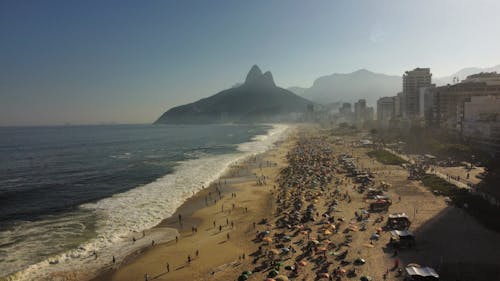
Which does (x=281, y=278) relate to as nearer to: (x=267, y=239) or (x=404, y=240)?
(x=267, y=239)

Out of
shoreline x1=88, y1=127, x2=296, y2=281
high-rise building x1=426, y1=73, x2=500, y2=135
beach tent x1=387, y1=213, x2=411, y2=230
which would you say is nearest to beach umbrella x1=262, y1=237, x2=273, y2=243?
shoreline x1=88, y1=127, x2=296, y2=281

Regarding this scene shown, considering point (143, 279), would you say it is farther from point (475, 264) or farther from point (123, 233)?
point (475, 264)

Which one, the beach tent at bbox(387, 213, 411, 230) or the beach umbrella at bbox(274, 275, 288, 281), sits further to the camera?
the beach tent at bbox(387, 213, 411, 230)

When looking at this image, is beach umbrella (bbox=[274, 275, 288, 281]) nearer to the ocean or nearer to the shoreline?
the shoreline

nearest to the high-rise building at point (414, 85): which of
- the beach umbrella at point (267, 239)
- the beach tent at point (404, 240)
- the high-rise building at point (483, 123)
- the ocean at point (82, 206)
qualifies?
the high-rise building at point (483, 123)

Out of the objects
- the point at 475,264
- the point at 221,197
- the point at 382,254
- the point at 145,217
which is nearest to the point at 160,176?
the point at 221,197
